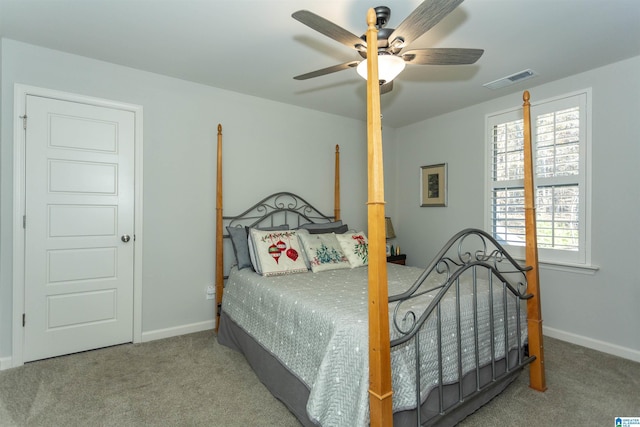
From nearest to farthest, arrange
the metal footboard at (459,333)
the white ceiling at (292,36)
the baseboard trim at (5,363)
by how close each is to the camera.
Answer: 1. the metal footboard at (459,333)
2. the white ceiling at (292,36)
3. the baseboard trim at (5,363)

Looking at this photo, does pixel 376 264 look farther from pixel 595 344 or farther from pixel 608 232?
pixel 595 344

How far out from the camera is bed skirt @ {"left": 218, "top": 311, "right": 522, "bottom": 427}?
5.13 ft

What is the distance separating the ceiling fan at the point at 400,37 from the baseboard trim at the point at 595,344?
2.65 meters

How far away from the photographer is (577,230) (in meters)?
2.88

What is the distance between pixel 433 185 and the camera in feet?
13.5

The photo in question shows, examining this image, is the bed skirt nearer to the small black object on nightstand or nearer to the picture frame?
the small black object on nightstand

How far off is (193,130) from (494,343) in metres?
3.03

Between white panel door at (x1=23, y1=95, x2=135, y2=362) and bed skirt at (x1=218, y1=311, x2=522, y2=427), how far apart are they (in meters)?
1.35

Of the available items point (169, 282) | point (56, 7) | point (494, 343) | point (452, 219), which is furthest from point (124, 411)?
point (452, 219)

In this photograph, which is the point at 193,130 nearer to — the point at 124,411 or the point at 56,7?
the point at 56,7

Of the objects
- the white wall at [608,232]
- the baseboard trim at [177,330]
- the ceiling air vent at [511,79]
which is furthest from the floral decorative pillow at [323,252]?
the ceiling air vent at [511,79]

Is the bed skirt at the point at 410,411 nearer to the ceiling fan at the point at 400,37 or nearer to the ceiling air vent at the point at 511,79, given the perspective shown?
the ceiling fan at the point at 400,37

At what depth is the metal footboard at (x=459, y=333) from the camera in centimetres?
150

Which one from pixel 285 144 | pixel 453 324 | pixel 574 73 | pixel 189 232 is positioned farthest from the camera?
pixel 285 144
